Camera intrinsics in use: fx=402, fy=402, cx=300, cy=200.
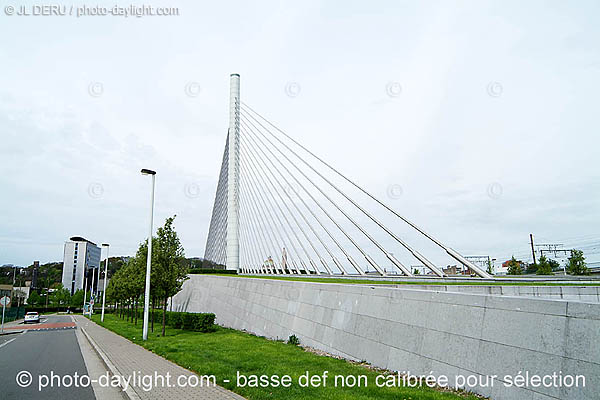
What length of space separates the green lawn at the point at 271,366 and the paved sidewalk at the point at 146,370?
0.25 m

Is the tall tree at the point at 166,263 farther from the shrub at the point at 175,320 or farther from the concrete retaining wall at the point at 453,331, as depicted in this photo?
the concrete retaining wall at the point at 453,331

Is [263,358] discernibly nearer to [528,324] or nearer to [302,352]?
[302,352]

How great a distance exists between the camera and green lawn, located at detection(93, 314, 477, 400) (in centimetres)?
597

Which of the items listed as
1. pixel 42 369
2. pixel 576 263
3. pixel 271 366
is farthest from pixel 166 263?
pixel 576 263

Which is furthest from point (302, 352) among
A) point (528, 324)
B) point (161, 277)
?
point (161, 277)

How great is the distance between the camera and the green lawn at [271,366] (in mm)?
5967

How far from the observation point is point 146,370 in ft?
28.6

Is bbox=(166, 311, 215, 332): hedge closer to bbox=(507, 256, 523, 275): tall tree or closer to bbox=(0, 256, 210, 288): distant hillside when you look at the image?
bbox=(507, 256, 523, 275): tall tree

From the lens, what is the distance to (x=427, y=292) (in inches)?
288

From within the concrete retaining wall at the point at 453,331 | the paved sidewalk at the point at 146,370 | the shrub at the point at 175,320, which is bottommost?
the shrub at the point at 175,320

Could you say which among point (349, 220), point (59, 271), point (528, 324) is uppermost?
point (349, 220)

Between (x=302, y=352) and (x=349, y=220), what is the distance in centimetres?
595

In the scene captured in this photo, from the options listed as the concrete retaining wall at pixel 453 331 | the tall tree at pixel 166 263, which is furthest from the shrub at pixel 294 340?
the tall tree at pixel 166 263

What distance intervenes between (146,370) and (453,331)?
6.40m
